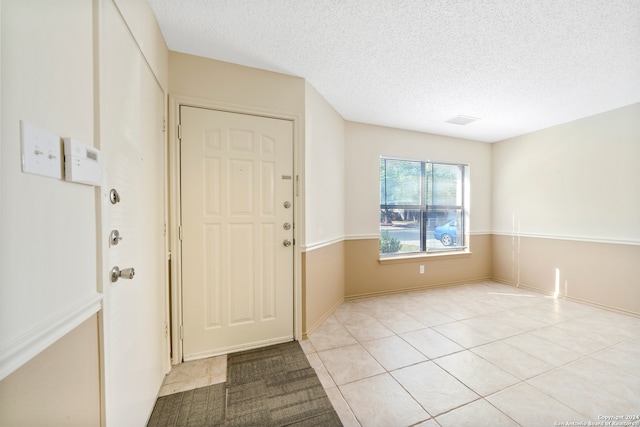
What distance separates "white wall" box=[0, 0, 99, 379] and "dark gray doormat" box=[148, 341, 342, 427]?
104 centimetres

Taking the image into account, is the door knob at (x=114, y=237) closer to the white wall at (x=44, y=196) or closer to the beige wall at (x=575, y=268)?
the white wall at (x=44, y=196)

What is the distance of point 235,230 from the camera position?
6.73ft

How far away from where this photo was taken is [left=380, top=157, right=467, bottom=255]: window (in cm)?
362

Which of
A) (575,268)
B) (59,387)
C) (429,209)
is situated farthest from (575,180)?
(59,387)

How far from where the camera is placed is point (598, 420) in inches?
54.9

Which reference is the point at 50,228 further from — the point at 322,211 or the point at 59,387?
the point at 322,211

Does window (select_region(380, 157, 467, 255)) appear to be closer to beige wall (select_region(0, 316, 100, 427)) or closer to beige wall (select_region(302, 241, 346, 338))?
beige wall (select_region(302, 241, 346, 338))

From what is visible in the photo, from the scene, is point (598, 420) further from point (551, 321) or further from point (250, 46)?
point (250, 46)

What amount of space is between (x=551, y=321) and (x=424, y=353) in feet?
5.74

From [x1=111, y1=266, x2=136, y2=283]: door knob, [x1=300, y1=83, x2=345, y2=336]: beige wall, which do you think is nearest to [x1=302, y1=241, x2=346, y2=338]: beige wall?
[x1=300, y1=83, x2=345, y2=336]: beige wall

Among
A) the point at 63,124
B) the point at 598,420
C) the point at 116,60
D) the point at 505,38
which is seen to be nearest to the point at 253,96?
the point at 116,60

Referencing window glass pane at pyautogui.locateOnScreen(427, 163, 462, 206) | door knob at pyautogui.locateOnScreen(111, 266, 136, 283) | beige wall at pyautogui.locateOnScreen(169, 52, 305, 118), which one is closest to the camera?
door knob at pyautogui.locateOnScreen(111, 266, 136, 283)

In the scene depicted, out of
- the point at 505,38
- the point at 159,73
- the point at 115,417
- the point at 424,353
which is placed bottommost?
the point at 424,353

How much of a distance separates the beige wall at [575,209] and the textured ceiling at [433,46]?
549 mm
